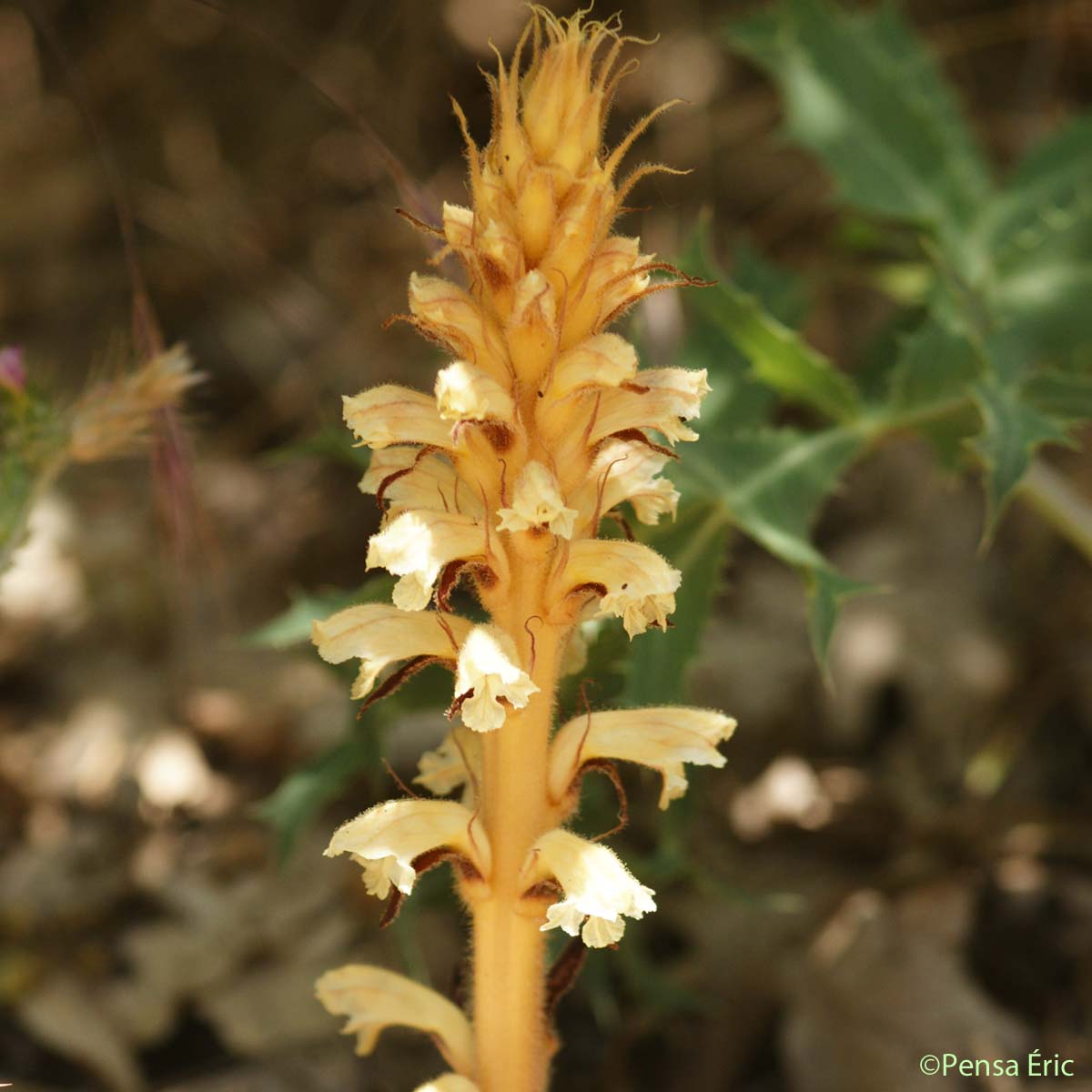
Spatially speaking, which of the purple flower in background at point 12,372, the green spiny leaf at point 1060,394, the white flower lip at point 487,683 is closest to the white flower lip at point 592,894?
the white flower lip at point 487,683

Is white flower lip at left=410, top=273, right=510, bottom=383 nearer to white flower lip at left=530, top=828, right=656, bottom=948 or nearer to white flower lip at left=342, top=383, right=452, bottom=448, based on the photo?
white flower lip at left=342, top=383, right=452, bottom=448

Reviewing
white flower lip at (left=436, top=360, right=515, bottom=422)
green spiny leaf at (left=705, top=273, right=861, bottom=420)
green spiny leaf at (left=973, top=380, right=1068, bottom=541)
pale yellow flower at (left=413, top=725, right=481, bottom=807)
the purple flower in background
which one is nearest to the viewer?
white flower lip at (left=436, top=360, right=515, bottom=422)

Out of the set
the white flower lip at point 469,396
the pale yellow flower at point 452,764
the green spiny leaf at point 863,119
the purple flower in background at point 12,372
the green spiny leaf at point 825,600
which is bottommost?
the pale yellow flower at point 452,764

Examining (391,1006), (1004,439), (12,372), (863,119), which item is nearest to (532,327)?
(391,1006)

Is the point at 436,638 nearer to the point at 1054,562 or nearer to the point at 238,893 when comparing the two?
the point at 238,893

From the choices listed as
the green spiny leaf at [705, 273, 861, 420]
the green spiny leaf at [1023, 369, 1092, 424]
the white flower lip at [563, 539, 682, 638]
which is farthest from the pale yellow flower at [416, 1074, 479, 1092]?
the green spiny leaf at [1023, 369, 1092, 424]

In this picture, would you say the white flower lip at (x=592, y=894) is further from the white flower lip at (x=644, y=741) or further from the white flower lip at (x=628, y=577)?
the white flower lip at (x=628, y=577)
